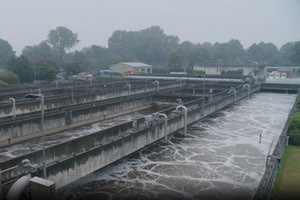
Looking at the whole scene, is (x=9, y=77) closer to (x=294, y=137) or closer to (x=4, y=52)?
(x=294, y=137)

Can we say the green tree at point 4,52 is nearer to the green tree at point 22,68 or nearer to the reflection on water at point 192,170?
the green tree at point 22,68

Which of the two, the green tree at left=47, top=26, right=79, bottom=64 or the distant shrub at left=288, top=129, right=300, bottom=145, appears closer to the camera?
the distant shrub at left=288, top=129, right=300, bottom=145

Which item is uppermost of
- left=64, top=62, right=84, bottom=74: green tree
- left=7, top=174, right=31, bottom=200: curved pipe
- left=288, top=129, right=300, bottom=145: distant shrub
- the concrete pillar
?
left=64, top=62, right=84, bottom=74: green tree

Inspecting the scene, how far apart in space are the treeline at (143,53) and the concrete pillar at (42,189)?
3263 cm

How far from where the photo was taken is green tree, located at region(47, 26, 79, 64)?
6166cm

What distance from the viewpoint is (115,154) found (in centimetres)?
1119

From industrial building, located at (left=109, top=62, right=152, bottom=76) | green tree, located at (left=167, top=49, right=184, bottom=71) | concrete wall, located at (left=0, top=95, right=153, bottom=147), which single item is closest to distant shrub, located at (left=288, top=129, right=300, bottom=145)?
concrete wall, located at (left=0, top=95, right=153, bottom=147)

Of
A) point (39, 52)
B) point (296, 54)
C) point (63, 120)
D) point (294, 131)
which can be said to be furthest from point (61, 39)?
point (294, 131)

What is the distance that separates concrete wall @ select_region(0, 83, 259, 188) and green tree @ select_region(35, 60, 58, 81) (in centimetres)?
2401

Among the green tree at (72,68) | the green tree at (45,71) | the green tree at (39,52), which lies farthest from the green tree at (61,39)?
the green tree at (45,71)

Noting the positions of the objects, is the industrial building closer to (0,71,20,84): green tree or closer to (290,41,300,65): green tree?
(0,71,20,84): green tree

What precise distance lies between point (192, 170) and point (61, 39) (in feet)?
181

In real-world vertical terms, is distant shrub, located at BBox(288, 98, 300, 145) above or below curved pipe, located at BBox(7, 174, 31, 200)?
below

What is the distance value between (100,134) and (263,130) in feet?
31.5
